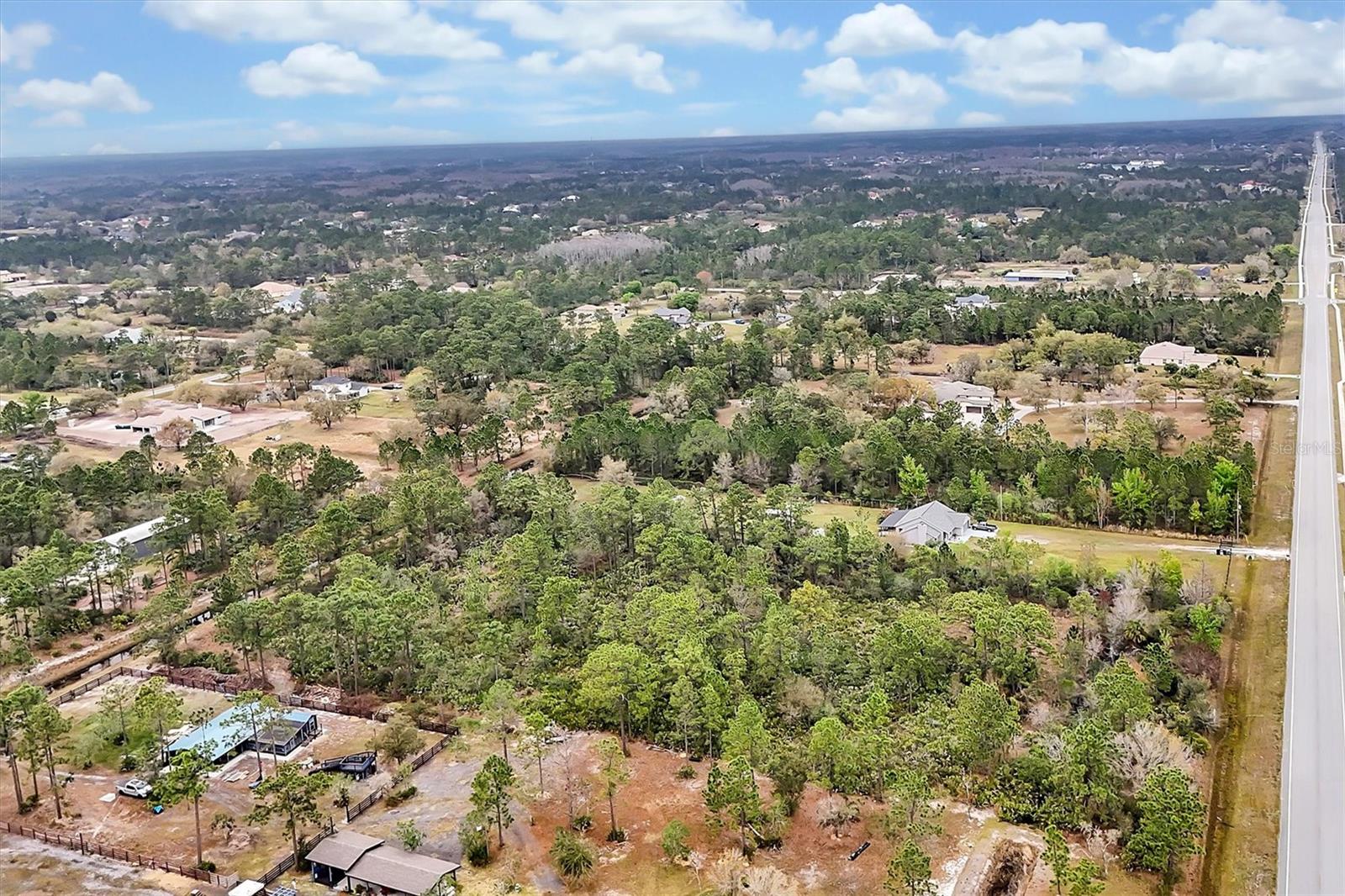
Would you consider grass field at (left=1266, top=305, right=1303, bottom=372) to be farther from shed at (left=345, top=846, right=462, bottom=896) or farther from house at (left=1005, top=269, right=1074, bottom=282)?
shed at (left=345, top=846, right=462, bottom=896)

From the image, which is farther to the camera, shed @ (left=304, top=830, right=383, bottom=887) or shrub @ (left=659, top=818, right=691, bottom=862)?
shrub @ (left=659, top=818, right=691, bottom=862)

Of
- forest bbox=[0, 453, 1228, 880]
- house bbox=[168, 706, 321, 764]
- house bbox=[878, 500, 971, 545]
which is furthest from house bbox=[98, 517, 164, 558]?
house bbox=[878, 500, 971, 545]

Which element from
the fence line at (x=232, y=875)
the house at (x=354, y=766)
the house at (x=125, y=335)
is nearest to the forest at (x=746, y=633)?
the fence line at (x=232, y=875)

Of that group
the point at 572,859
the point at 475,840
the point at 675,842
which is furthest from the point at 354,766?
the point at 675,842

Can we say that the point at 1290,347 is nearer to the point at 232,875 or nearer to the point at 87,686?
the point at 232,875

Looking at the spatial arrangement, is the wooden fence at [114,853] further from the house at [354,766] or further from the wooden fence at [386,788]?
the house at [354,766]
